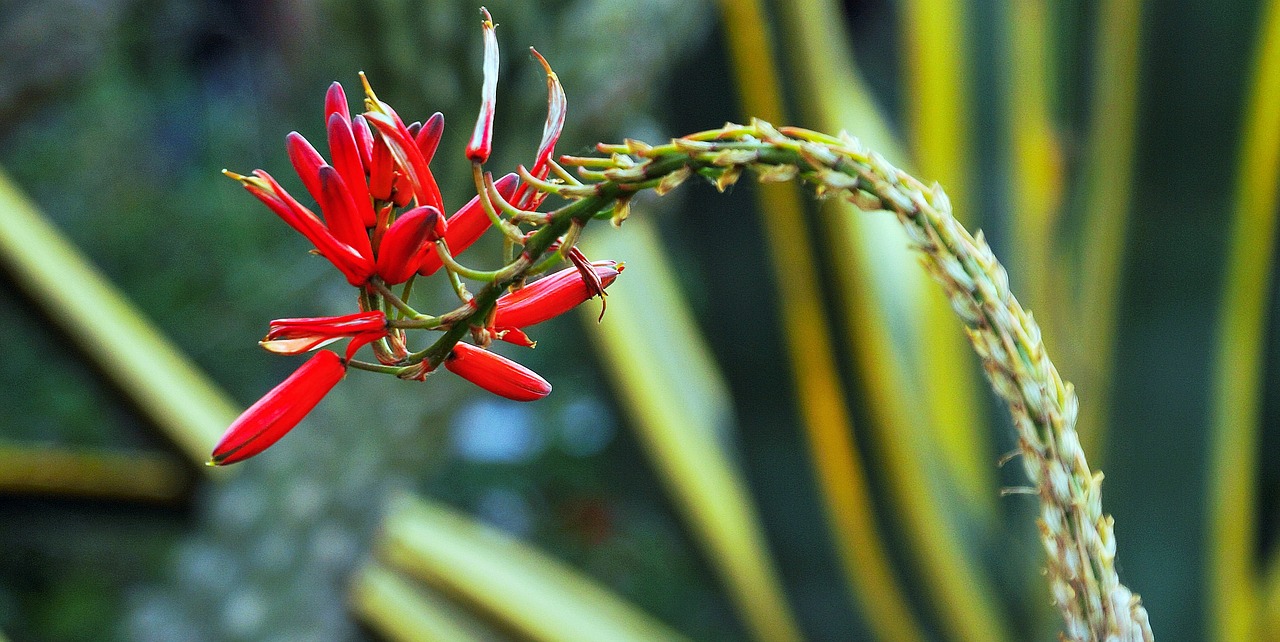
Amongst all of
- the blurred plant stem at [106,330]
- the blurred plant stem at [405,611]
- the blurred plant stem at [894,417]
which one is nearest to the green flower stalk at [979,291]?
the blurred plant stem at [894,417]

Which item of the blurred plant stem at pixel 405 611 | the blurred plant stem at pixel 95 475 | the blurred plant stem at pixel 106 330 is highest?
the blurred plant stem at pixel 106 330

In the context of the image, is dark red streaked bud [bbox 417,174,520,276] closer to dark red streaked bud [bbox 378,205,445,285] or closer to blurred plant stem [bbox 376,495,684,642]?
dark red streaked bud [bbox 378,205,445,285]

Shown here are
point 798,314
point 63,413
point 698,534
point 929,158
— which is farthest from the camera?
point 63,413

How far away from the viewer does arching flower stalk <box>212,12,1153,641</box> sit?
31cm

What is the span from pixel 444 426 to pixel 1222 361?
82 centimetres

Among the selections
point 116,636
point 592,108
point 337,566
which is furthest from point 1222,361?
point 116,636

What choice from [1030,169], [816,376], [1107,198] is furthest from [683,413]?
[1107,198]

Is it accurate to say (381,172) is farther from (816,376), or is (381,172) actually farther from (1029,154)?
(1029,154)

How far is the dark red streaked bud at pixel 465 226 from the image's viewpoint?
1.14 ft

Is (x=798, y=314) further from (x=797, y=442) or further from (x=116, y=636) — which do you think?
(x=116, y=636)

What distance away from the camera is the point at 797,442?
4.44 feet

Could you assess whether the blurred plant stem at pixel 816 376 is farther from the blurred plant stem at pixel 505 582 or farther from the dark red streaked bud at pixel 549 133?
the dark red streaked bud at pixel 549 133

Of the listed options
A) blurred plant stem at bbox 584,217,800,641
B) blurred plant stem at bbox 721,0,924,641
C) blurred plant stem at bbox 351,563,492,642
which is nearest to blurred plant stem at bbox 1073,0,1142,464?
blurred plant stem at bbox 721,0,924,641

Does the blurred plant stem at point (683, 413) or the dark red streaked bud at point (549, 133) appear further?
the blurred plant stem at point (683, 413)
